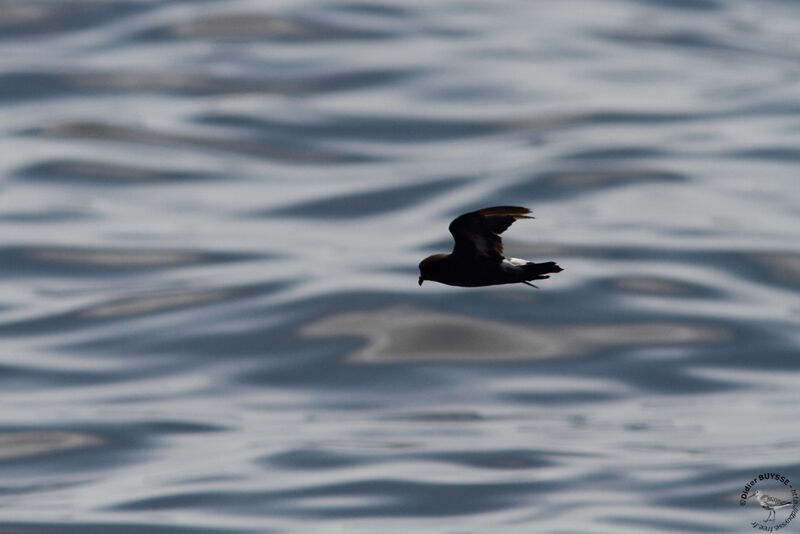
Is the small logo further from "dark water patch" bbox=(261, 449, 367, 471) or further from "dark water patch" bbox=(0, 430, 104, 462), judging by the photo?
"dark water patch" bbox=(0, 430, 104, 462)

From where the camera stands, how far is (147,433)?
48.0m

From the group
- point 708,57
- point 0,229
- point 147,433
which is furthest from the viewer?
point 708,57

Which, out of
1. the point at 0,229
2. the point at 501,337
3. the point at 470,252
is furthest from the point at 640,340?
the point at 470,252

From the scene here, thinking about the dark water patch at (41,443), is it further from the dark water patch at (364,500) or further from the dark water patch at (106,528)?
the dark water patch at (106,528)

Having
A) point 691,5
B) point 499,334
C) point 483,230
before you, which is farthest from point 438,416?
point 691,5

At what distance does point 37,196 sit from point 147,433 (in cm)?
2099

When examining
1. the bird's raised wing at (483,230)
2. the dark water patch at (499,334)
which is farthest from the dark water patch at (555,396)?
the bird's raised wing at (483,230)

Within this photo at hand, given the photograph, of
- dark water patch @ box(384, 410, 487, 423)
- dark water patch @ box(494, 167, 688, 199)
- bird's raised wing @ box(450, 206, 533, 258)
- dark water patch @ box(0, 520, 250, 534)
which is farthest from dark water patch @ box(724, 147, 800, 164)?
bird's raised wing @ box(450, 206, 533, 258)

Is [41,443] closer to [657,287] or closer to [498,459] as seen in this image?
[498,459]

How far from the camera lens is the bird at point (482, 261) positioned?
8555 millimetres

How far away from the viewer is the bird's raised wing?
29.3ft

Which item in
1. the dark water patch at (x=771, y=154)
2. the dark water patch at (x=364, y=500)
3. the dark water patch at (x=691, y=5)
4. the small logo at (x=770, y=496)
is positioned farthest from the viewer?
the dark water patch at (x=691, y=5)

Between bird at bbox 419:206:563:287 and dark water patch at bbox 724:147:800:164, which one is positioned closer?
bird at bbox 419:206:563:287

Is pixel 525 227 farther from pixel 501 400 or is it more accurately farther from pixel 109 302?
pixel 109 302
